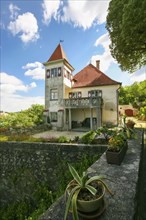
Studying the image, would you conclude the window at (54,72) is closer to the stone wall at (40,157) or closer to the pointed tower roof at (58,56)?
the pointed tower roof at (58,56)

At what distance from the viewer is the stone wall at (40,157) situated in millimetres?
6234

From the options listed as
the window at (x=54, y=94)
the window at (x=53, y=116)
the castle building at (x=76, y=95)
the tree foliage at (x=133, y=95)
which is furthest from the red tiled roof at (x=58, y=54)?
the tree foliage at (x=133, y=95)

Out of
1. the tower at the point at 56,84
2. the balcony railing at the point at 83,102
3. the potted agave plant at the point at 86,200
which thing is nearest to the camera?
the potted agave plant at the point at 86,200

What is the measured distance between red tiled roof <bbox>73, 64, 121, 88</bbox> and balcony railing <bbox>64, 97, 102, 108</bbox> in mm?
2344

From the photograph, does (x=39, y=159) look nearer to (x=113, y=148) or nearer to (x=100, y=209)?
(x=113, y=148)

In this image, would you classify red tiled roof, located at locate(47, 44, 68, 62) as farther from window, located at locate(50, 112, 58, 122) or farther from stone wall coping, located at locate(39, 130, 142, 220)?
stone wall coping, located at locate(39, 130, 142, 220)

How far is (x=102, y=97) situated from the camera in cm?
1689

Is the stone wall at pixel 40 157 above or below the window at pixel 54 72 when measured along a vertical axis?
below

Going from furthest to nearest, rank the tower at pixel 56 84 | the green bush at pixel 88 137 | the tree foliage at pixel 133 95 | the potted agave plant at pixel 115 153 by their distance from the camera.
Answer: the tree foliage at pixel 133 95
the tower at pixel 56 84
the green bush at pixel 88 137
the potted agave plant at pixel 115 153

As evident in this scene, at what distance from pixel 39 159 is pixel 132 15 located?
31.0ft

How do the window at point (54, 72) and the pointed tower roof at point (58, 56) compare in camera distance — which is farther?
the window at point (54, 72)

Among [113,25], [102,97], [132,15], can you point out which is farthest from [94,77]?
[132,15]

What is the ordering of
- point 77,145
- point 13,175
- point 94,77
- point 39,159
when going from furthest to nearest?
point 94,77
point 13,175
point 39,159
point 77,145

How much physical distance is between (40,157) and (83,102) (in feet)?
33.6
